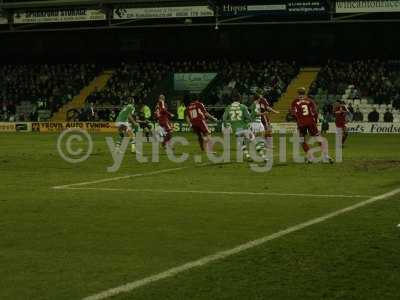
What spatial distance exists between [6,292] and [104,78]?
4981 centimetres

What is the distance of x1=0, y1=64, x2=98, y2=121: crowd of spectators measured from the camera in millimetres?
53688

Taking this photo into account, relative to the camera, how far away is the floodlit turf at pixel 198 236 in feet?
24.7

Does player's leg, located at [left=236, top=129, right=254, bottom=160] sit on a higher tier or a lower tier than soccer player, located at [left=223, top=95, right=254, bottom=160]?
lower

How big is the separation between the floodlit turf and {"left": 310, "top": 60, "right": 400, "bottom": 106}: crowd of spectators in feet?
91.9

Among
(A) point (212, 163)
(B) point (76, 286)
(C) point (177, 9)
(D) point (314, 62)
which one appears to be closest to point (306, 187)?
(A) point (212, 163)

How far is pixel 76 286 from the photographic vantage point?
7.54 meters

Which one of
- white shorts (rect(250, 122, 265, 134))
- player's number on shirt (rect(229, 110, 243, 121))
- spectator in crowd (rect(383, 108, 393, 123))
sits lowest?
spectator in crowd (rect(383, 108, 393, 123))

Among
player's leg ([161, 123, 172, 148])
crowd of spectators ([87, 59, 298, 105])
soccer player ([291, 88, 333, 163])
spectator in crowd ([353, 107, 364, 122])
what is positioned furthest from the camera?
crowd of spectators ([87, 59, 298, 105])

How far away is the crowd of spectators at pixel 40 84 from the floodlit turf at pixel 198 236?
35.7 m

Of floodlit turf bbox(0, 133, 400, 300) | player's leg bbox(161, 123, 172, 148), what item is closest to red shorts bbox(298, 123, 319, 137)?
floodlit turf bbox(0, 133, 400, 300)

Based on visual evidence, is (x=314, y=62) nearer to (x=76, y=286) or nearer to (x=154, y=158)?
(x=154, y=158)

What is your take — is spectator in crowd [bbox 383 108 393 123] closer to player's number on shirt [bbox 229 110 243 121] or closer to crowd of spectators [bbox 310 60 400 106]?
crowd of spectators [bbox 310 60 400 106]

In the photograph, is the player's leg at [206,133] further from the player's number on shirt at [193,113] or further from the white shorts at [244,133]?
the white shorts at [244,133]

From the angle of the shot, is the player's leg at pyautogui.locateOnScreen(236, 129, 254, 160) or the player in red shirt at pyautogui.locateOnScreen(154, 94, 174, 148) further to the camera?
the player in red shirt at pyautogui.locateOnScreen(154, 94, 174, 148)
